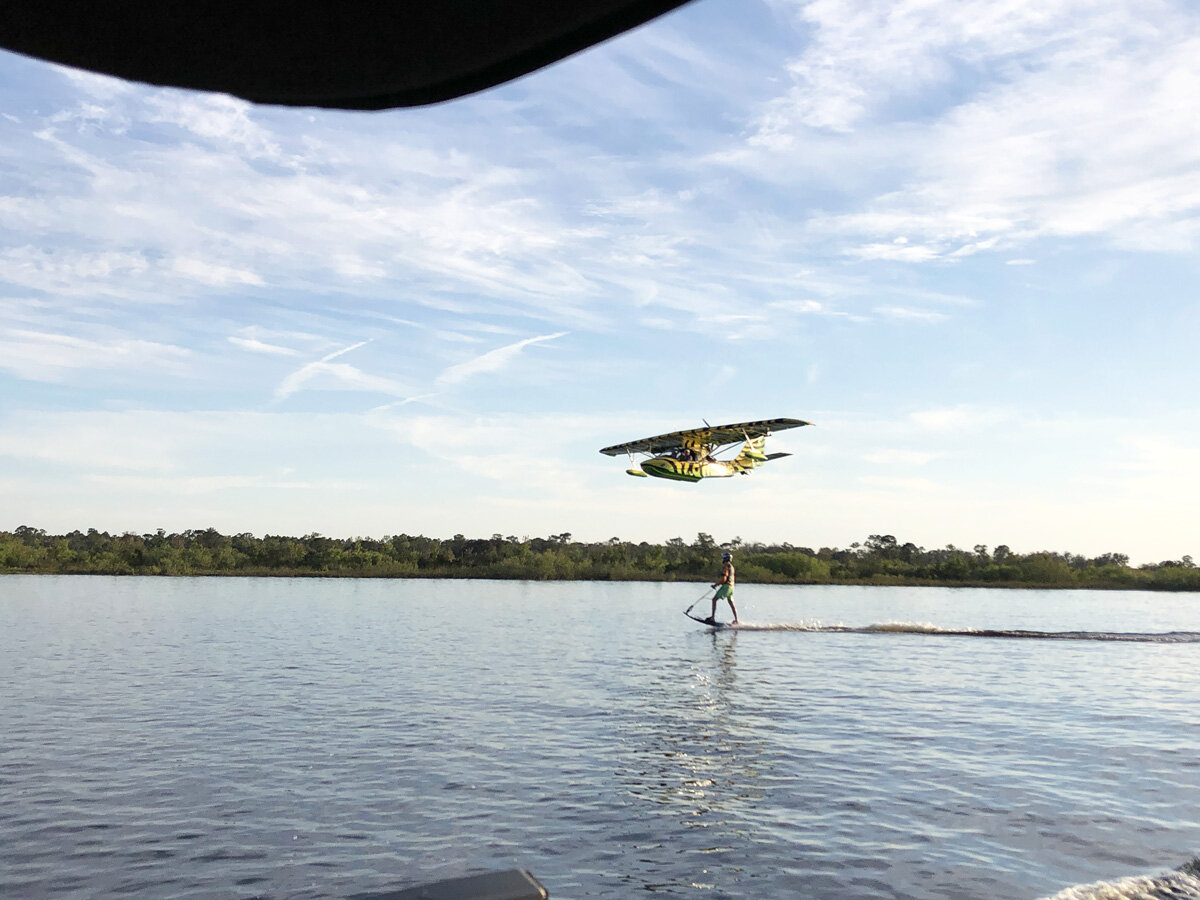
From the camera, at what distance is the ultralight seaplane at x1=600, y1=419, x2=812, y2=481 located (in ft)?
125

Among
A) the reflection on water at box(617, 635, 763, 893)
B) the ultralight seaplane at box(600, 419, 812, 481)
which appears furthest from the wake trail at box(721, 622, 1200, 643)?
the reflection on water at box(617, 635, 763, 893)

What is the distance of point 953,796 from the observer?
40.4ft

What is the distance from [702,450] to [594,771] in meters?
28.0

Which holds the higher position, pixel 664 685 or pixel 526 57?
pixel 526 57

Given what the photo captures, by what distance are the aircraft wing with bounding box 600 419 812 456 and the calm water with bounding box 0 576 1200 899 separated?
35.3 feet

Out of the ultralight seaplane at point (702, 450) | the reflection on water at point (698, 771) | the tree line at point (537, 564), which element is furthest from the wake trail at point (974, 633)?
the tree line at point (537, 564)

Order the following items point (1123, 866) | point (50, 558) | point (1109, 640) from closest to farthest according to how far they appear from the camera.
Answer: point (1123, 866) → point (1109, 640) → point (50, 558)

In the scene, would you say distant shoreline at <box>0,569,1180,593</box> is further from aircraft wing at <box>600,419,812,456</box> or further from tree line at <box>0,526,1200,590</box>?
aircraft wing at <box>600,419,812,456</box>

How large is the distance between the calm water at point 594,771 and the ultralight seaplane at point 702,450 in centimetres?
946

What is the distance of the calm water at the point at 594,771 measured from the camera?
9.34 m

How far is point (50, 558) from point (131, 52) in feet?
477

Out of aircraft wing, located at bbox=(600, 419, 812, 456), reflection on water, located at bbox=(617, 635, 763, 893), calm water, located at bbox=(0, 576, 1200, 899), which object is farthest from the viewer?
aircraft wing, located at bbox=(600, 419, 812, 456)

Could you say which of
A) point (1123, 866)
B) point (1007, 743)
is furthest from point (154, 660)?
point (1123, 866)

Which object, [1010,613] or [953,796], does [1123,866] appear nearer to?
[953,796]
